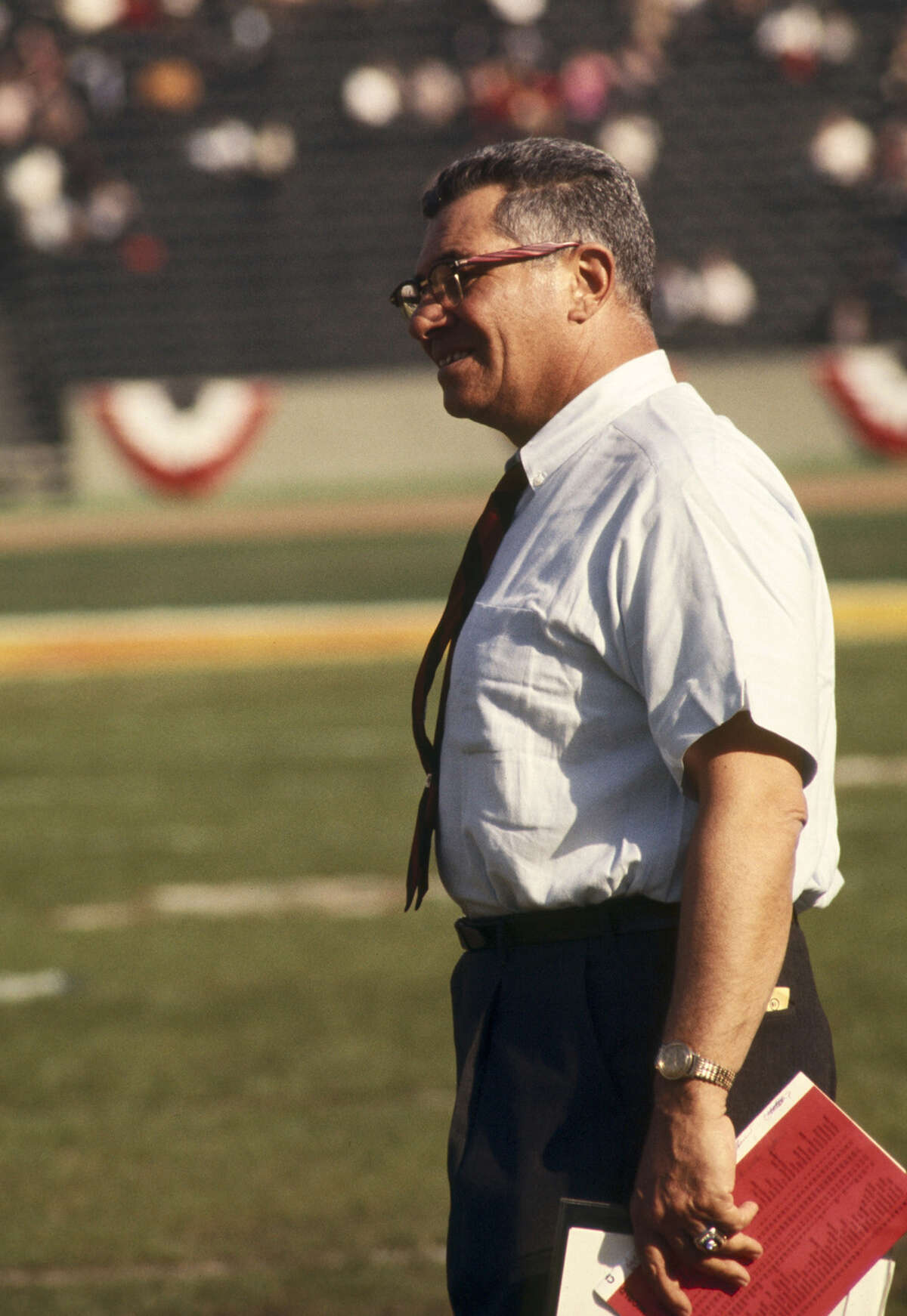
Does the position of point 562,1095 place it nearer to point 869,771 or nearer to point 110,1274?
point 110,1274

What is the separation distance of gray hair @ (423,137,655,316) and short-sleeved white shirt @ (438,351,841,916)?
0.15 metres

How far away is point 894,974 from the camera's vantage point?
17.8ft

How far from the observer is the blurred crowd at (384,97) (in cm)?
2445

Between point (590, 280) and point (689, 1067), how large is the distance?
87cm

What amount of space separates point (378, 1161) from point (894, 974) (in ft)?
6.08

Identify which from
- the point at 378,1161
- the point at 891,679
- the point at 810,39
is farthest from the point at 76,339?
the point at 378,1161

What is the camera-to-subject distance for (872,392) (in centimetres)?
2034

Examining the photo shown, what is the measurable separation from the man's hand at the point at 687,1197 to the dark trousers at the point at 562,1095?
4.2 inches

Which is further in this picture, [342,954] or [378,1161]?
[342,954]

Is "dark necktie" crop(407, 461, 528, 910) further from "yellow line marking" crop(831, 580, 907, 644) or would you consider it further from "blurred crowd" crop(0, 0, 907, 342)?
"blurred crowd" crop(0, 0, 907, 342)

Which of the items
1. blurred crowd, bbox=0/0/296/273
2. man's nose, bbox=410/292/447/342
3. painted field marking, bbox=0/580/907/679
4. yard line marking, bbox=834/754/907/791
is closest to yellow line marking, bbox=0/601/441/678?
painted field marking, bbox=0/580/907/679

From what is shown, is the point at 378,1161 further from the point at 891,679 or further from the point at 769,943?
the point at 891,679

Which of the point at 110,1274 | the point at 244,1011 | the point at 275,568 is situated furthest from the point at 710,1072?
the point at 275,568

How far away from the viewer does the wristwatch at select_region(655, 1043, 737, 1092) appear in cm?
188
